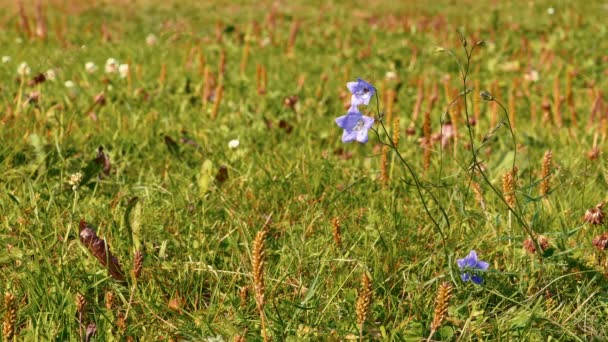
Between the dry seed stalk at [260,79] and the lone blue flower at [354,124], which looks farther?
the dry seed stalk at [260,79]

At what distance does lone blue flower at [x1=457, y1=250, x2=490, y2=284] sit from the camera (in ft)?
6.82

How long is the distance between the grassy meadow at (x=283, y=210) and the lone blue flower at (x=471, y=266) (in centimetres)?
4

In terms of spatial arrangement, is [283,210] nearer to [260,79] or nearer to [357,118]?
[357,118]

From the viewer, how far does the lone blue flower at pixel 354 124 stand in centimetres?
202

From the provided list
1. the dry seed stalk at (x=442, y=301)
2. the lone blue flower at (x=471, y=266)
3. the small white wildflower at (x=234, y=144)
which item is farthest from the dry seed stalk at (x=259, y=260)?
the small white wildflower at (x=234, y=144)

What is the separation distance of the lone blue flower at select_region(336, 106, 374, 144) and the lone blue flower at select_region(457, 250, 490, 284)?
48 cm

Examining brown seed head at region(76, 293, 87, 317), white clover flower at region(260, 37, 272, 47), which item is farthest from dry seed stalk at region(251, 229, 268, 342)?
white clover flower at region(260, 37, 272, 47)

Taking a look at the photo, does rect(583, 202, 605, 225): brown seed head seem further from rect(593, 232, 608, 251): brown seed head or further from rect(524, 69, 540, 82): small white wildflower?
rect(524, 69, 540, 82): small white wildflower

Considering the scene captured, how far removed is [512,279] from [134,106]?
9.03ft

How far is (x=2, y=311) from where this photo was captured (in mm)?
2045

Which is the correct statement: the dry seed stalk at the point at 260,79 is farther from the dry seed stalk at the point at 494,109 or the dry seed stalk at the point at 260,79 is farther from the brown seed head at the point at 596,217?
the brown seed head at the point at 596,217

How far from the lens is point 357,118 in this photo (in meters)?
2.04

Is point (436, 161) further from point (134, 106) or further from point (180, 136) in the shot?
point (134, 106)

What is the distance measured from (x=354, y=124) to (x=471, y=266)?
1.83ft
